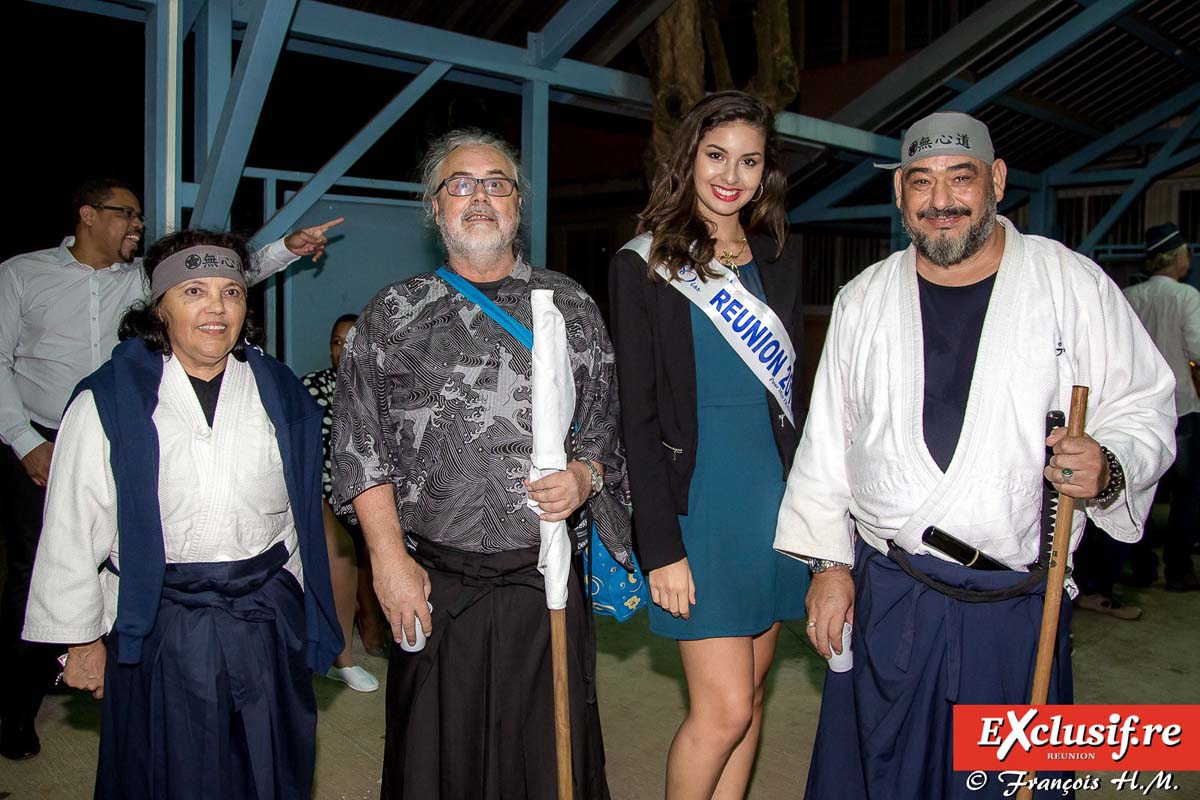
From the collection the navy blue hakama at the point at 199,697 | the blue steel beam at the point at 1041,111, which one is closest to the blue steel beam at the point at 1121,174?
the blue steel beam at the point at 1041,111

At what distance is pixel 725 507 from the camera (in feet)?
7.98

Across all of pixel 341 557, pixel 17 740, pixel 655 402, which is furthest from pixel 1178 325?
pixel 17 740

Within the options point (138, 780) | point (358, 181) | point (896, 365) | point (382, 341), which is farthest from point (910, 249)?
point (358, 181)

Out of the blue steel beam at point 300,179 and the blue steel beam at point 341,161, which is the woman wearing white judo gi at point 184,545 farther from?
the blue steel beam at point 300,179

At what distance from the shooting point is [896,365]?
7.29 feet

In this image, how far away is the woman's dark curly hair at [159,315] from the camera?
236 cm

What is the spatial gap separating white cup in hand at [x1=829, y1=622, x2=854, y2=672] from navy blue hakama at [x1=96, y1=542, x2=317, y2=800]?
1381 mm

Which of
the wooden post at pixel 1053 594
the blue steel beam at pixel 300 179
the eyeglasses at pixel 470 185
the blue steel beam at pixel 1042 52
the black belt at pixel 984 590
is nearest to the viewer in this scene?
the wooden post at pixel 1053 594

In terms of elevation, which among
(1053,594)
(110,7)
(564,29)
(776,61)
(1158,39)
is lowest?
(1053,594)

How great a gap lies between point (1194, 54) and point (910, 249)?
908cm

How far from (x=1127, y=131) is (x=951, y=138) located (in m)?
9.87

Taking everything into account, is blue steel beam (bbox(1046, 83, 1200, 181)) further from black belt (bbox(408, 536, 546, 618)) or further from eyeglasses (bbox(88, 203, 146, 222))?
black belt (bbox(408, 536, 546, 618))

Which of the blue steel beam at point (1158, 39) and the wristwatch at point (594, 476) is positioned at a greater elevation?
the blue steel beam at point (1158, 39)

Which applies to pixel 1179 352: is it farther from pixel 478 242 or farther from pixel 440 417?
pixel 440 417
